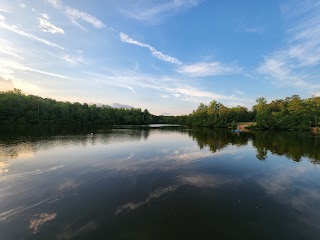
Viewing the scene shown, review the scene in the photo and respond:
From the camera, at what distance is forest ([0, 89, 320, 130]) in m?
94.6

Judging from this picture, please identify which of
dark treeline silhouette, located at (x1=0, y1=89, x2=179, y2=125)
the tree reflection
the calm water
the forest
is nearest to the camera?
the calm water

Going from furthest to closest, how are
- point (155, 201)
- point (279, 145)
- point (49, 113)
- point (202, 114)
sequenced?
1. point (202, 114)
2. point (49, 113)
3. point (279, 145)
4. point (155, 201)

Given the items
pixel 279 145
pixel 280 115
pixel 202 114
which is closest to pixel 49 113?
pixel 202 114

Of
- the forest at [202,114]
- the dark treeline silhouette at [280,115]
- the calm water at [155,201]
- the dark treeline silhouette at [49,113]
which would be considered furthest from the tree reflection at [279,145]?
the dark treeline silhouette at [49,113]

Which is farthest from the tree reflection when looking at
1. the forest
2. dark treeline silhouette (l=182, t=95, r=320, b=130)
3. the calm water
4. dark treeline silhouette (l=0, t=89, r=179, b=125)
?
dark treeline silhouette (l=0, t=89, r=179, b=125)

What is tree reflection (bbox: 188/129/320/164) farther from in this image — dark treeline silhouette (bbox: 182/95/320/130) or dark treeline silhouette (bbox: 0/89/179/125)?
dark treeline silhouette (bbox: 0/89/179/125)

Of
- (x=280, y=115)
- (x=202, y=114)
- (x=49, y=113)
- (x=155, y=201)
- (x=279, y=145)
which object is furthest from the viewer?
(x=202, y=114)

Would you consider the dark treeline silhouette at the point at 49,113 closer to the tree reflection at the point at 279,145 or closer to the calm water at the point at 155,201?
the tree reflection at the point at 279,145

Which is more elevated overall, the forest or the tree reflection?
the forest

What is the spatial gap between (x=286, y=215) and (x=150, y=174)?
1195 centimetres

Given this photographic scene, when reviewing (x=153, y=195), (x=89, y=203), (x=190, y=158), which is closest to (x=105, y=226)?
(x=89, y=203)

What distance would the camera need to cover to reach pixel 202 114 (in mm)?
140125

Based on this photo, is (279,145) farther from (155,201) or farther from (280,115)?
(280,115)

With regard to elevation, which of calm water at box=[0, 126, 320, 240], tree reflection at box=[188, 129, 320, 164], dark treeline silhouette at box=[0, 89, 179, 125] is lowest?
calm water at box=[0, 126, 320, 240]
